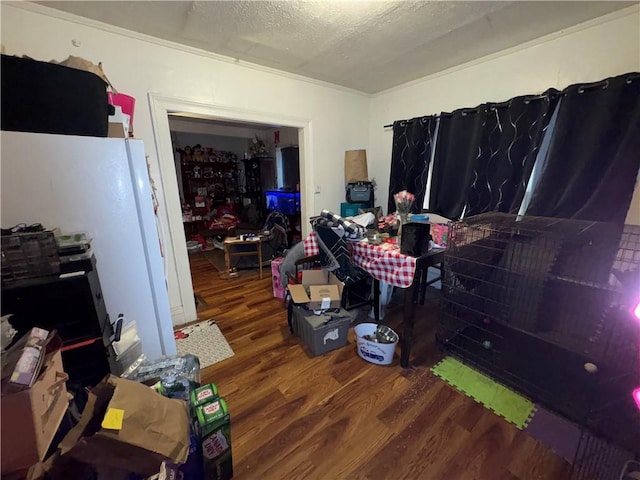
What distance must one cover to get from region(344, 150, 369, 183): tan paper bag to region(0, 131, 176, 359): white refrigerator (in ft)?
8.17

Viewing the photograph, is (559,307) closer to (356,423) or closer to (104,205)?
(356,423)

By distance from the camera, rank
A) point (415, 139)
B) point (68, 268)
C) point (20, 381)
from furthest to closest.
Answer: point (415, 139)
point (68, 268)
point (20, 381)

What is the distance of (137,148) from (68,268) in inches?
23.5

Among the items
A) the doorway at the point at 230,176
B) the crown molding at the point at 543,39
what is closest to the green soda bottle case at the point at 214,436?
the crown molding at the point at 543,39

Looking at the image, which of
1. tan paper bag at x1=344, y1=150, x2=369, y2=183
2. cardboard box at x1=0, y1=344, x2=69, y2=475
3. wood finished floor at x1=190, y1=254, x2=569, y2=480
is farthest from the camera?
tan paper bag at x1=344, y1=150, x2=369, y2=183

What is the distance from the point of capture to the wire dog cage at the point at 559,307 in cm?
113

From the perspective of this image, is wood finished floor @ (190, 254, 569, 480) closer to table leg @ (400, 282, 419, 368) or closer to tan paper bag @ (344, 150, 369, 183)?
table leg @ (400, 282, 419, 368)

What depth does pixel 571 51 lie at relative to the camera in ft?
6.63

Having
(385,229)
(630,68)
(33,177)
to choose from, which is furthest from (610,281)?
(33,177)

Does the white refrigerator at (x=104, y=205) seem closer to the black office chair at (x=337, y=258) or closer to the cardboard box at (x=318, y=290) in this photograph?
the cardboard box at (x=318, y=290)

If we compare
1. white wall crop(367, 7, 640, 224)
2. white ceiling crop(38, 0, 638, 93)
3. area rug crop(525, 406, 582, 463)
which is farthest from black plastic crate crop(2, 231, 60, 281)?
white wall crop(367, 7, 640, 224)

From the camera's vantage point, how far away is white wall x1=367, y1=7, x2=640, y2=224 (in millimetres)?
1830

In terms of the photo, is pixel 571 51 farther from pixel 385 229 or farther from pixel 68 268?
pixel 68 268

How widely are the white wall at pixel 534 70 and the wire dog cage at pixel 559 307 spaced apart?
1227 mm
